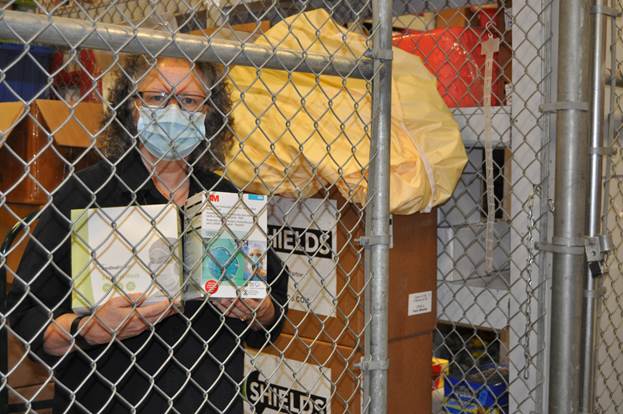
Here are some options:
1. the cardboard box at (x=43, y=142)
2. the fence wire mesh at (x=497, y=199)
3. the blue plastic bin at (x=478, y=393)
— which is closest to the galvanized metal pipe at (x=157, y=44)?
the fence wire mesh at (x=497, y=199)

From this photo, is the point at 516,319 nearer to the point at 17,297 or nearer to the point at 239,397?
the point at 239,397

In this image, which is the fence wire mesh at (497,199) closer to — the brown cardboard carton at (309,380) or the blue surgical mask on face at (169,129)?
the brown cardboard carton at (309,380)

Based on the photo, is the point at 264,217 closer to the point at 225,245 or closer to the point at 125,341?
the point at 225,245

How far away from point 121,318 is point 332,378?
Answer: 1.12 m

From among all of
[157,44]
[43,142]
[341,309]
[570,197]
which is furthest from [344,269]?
[43,142]

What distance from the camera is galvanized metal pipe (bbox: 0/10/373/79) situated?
48.3 inches

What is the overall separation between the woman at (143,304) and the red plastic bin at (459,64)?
3.58 ft

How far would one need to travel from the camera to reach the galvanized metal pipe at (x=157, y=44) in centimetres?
123

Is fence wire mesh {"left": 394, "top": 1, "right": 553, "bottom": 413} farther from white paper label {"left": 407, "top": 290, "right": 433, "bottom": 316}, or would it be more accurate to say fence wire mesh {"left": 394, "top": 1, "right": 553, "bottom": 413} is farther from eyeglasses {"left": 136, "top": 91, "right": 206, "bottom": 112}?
eyeglasses {"left": 136, "top": 91, "right": 206, "bottom": 112}

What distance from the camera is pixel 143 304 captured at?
1.49 meters

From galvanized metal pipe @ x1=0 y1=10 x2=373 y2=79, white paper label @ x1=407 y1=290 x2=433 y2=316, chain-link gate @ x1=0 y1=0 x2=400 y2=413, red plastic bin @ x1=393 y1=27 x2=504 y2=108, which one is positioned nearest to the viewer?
galvanized metal pipe @ x1=0 y1=10 x2=373 y2=79

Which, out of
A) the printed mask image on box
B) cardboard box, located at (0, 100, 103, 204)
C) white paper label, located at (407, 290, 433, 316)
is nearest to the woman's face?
the printed mask image on box

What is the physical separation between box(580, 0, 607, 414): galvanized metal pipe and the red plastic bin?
0.39 m

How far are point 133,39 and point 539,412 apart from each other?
1838 mm
